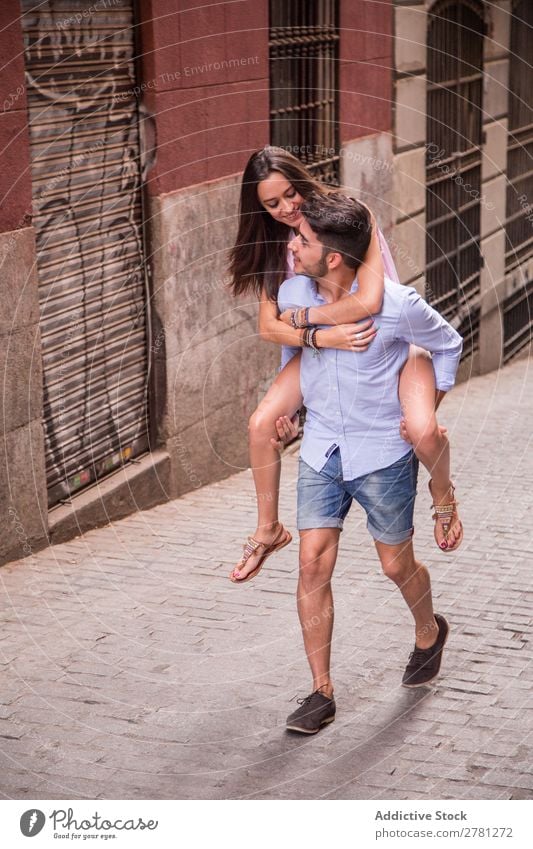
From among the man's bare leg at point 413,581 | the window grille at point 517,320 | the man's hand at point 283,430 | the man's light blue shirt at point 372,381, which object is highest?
the man's light blue shirt at point 372,381

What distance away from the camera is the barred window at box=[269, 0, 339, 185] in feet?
30.6

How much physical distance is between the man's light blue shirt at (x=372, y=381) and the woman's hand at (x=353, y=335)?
0.04m

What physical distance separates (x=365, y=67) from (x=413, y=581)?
6700 millimetres

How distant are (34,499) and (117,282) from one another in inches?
59.4

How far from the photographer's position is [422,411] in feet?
15.3

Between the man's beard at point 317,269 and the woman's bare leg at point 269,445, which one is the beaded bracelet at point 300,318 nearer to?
the man's beard at point 317,269

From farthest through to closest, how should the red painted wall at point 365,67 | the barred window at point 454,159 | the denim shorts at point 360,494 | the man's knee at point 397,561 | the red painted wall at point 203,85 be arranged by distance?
1. the barred window at point 454,159
2. the red painted wall at point 365,67
3. the red painted wall at point 203,85
4. the man's knee at point 397,561
5. the denim shorts at point 360,494

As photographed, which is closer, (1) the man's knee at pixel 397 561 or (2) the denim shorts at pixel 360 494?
(2) the denim shorts at pixel 360 494

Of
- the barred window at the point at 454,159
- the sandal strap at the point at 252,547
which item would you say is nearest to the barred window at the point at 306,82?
the barred window at the point at 454,159

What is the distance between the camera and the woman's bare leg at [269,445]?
484 cm

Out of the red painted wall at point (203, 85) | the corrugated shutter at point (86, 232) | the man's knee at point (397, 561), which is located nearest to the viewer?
the man's knee at point (397, 561)

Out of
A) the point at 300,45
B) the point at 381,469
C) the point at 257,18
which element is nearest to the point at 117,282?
the point at 257,18

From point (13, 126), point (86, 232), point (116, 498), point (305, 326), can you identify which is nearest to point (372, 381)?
point (305, 326)

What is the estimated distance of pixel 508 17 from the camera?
48.8 ft
